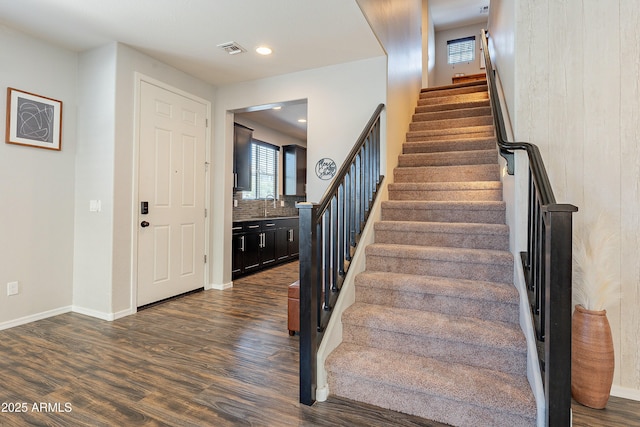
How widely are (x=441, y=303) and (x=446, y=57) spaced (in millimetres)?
8035

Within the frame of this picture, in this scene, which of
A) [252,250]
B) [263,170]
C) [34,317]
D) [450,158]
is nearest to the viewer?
[34,317]

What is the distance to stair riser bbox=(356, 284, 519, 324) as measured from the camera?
2.06 metres

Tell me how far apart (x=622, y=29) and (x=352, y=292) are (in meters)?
2.33

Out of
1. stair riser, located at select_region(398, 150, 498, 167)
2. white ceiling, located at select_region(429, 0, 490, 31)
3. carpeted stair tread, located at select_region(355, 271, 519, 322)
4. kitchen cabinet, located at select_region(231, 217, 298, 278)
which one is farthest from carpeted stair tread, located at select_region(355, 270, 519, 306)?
white ceiling, located at select_region(429, 0, 490, 31)

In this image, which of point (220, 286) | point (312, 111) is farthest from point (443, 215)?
point (220, 286)

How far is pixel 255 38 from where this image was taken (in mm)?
3039

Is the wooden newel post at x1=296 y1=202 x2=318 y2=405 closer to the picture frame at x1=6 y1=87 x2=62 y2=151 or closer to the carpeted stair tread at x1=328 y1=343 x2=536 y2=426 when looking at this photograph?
the carpeted stair tread at x1=328 y1=343 x2=536 y2=426

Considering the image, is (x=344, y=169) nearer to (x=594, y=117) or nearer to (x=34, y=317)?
(x=594, y=117)

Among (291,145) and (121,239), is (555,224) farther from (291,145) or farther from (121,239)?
(291,145)

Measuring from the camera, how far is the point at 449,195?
3.21m

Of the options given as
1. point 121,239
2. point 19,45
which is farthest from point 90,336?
point 19,45

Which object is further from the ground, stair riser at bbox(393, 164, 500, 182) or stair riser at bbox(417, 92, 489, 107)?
stair riser at bbox(417, 92, 489, 107)

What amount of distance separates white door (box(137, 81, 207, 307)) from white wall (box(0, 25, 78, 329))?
706 millimetres

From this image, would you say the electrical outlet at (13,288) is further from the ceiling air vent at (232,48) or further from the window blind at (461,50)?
the window blind at (461,50)
